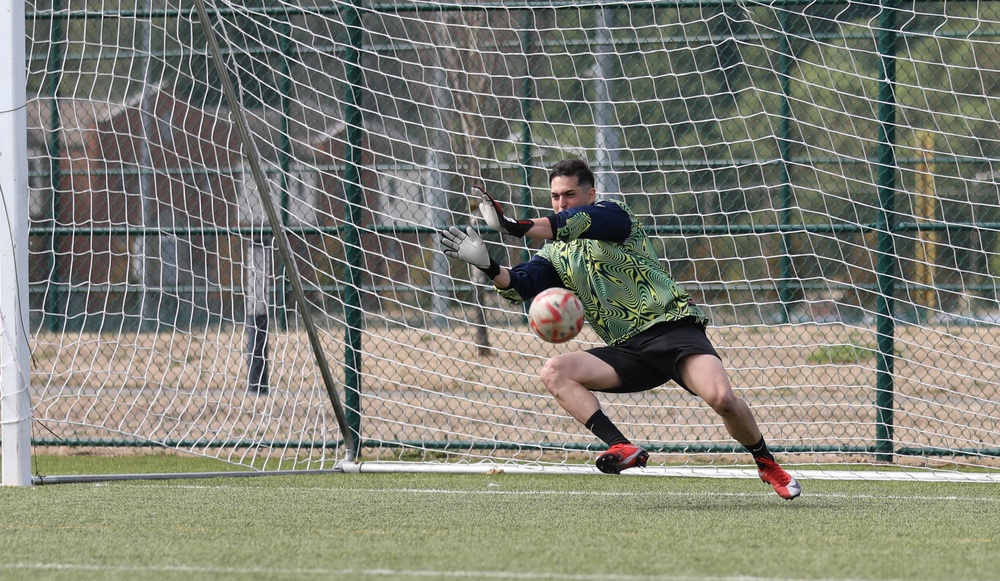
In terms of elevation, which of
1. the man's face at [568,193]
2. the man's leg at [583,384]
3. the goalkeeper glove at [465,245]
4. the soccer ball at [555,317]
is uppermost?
the man's face at [568,193]

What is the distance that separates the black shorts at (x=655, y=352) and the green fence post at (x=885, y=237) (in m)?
2.26

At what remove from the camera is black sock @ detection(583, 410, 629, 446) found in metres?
5.27

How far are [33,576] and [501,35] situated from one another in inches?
198

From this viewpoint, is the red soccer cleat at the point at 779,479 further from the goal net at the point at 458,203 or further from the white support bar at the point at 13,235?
A: the white support bar at the point at 13,235

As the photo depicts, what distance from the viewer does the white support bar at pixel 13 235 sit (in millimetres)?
5957

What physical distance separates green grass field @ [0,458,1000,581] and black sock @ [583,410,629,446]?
13.4 inches

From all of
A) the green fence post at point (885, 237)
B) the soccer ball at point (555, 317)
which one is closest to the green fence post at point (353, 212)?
the soccer ball at point (555, 317)

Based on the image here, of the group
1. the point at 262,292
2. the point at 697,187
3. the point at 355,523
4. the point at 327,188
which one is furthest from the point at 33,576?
the point at 697,187

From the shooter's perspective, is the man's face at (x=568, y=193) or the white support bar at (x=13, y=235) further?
the white support bar at (x=13, y=235)

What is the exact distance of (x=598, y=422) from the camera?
540cm

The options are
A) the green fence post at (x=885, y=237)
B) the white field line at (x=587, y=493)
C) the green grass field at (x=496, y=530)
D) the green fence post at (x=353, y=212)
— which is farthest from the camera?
the green fence post at (x=353, y=212)

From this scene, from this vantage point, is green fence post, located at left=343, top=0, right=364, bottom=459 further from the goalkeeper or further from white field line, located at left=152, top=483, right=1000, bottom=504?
the goalkeeper

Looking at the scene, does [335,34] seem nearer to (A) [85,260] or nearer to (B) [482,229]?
(B) [482,229]

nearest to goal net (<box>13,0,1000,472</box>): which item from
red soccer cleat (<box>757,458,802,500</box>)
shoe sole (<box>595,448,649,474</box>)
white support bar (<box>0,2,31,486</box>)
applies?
white support bar (<box>0,2,31,486</box>)
